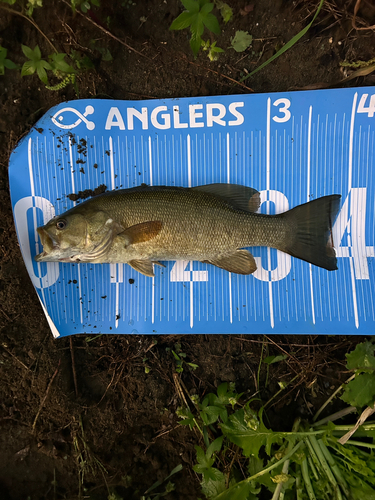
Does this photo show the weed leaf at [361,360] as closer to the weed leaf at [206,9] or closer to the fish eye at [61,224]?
the fish eye at [61,224]

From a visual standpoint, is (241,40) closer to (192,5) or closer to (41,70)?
(192,5)

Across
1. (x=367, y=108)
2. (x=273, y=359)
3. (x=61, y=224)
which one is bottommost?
(x=273, y=359)

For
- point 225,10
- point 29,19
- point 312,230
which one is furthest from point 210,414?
point 29,19

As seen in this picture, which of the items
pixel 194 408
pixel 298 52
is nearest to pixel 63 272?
pixel 194 408

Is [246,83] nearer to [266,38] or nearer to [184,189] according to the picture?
[266,38]

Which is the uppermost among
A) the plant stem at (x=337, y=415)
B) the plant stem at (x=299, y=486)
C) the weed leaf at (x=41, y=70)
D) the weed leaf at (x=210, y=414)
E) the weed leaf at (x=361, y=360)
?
the weed leaf at (x=41, y=70)

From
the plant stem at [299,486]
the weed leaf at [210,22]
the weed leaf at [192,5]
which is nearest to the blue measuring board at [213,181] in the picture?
the weed leaf at [210,22]

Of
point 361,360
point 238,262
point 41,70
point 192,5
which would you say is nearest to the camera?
point 192,5

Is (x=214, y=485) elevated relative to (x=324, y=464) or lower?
lower
